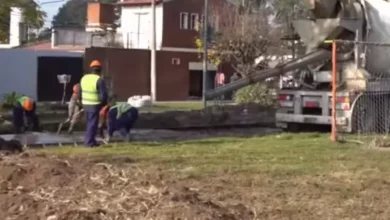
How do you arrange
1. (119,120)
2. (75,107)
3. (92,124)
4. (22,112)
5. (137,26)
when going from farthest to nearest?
(137,26), (22,112), (75,107), (119,120), (92,124)

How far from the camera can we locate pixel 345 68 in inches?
858

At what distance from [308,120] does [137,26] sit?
42330 mm

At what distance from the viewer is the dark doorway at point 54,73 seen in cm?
4794

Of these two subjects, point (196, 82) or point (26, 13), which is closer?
point (26, 13)

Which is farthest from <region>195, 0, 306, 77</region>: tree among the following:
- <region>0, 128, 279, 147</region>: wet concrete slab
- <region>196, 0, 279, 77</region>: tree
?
<region>0, 128, 279, 147</region>: wet concrete slab

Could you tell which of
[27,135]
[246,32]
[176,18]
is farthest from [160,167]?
[176,18]

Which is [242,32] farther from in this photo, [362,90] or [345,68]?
[362,90]

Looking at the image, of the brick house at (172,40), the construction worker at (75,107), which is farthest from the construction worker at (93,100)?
the brick house at (172,40)

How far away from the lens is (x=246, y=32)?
166ft

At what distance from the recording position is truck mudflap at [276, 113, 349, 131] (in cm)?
2083

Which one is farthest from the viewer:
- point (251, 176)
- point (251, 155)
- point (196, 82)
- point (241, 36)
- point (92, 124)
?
point (196, 82)

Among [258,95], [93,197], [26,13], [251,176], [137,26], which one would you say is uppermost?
[137,26]

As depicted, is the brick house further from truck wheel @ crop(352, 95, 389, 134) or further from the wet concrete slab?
truck wheel @ crop(352, 95, 389, 134)

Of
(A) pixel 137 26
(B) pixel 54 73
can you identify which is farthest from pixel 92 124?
(A) pixel 137 26
